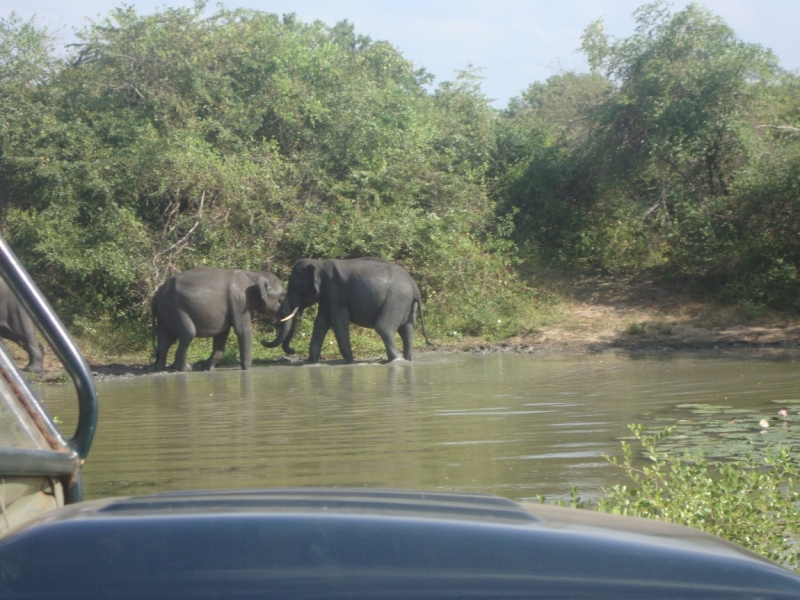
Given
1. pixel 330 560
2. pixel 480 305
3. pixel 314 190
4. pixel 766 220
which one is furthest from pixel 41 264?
pixel 330 560

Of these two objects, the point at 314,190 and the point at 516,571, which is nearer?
the point at 516,571

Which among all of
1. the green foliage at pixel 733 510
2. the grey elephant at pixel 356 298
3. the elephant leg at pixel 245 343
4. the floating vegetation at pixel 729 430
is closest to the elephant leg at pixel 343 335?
the grey elephant at pixel 356 298

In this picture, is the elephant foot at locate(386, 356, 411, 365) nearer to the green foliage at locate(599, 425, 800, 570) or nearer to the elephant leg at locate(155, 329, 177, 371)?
the elephant leg at locate(155, 329, 177, 371)

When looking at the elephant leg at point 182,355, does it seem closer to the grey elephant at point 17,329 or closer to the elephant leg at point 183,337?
the elephant leg at point 183,337

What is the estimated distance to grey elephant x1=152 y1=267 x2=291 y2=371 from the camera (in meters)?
16.0

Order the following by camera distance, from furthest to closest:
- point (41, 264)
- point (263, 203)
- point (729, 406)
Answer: point (263, 203)
point (41, 264)
point (729, 406)

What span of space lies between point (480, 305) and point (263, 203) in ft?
15.6

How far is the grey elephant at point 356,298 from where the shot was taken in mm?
16750

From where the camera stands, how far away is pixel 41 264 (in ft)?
61.4

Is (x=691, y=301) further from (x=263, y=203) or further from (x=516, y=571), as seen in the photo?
(x=516, y=571)

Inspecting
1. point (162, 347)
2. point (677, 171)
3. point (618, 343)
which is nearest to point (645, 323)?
point (618, 343)

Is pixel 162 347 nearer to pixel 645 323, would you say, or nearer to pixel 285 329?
pixel 285 329

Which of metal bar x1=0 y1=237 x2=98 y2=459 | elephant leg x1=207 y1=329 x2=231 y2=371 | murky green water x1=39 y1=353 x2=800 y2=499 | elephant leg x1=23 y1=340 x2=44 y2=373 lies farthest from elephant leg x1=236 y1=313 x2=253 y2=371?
metal bar x1=0 y1=237 x2=98 y2=459

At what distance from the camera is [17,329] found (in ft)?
49.9
